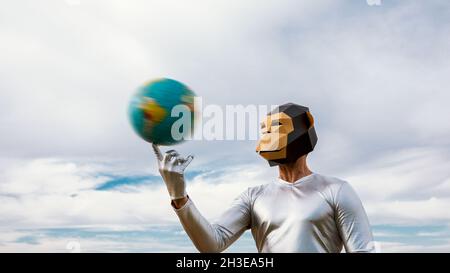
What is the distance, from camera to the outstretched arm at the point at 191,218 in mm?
4660

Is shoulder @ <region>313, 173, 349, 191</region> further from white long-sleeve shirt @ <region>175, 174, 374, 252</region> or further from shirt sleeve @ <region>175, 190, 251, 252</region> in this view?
shirt sleeve @ <region>175, 190, 251, 252</region>

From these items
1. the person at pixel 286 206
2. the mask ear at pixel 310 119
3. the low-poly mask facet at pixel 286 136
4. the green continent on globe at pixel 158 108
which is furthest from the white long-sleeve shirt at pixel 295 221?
the green continent on globe at pixel 158 108

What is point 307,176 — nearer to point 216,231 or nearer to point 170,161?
point 216,231

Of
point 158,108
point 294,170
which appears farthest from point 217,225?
point 158,108

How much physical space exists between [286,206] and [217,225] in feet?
2.38

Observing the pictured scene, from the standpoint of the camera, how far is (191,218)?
15.5 feet

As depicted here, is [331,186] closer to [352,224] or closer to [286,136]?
[352,224]

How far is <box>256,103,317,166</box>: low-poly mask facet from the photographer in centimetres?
500

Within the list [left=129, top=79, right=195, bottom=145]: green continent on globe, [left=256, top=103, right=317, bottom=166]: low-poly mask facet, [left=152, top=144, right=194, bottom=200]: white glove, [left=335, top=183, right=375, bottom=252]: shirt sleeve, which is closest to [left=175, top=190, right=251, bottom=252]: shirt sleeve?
[left=152, top=144, right=194, bottom=200]: white glove

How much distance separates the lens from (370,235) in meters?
4.84

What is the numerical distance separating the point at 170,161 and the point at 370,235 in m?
2.03
